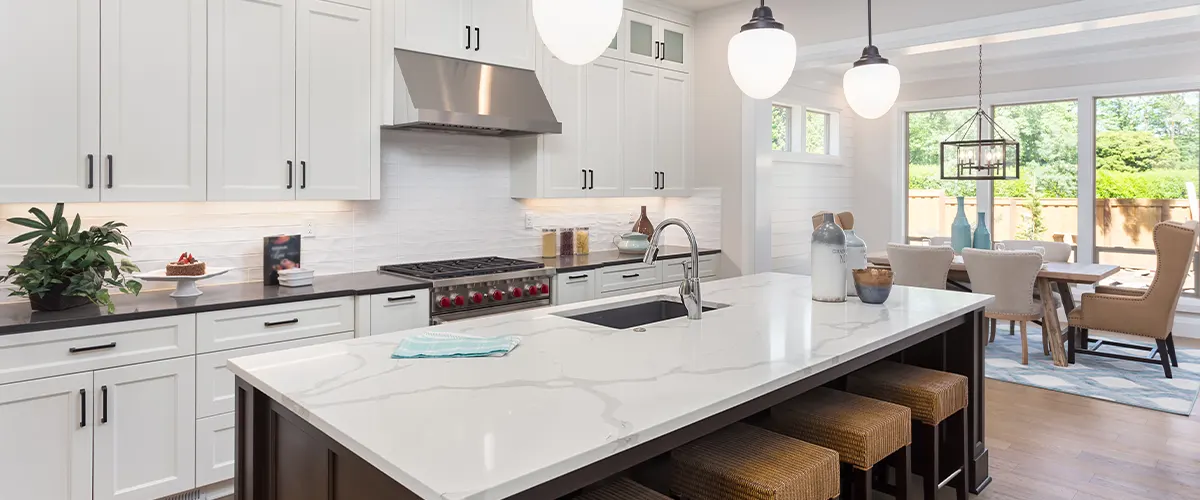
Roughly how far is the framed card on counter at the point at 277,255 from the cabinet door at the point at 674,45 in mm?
2932

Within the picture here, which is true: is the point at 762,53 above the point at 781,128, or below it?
below

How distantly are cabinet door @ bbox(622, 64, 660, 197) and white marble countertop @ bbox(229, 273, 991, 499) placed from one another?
2624 millimetres

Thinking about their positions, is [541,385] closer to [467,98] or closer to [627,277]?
[467,98]

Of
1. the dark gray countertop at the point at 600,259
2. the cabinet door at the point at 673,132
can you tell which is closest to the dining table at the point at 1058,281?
the dark gray countertop at the point at 600,259

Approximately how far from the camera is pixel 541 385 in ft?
5.43

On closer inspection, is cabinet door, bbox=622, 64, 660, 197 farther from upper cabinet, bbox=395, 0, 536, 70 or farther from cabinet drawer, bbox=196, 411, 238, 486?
cabinet drawer, bbox=196, 411, 238, 486

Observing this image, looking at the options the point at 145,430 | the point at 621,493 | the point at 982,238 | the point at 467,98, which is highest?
the point at 467,98

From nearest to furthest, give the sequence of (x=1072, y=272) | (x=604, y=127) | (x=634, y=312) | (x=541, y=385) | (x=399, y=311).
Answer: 1. (x=541, y=385)
2. (x=634, y=312)
3. (x=399, y=311)
4. (x=604, y=127)
5. (x=1072, y=272)

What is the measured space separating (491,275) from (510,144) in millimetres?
1224

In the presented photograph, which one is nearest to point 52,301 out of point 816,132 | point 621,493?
point 621,493

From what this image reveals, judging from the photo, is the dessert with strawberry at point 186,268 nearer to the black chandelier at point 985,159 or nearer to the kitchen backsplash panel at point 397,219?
the kitchen backsplash panel at point 397,219

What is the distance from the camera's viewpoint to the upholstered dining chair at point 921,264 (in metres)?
5.18

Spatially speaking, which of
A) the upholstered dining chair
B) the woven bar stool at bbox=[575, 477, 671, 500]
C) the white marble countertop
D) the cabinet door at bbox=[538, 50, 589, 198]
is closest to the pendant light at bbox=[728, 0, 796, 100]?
Result: the white marble countertop

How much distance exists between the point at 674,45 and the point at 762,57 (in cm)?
315
